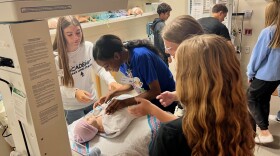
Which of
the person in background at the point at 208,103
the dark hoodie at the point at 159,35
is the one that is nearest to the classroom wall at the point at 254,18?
the dark hoodie at the point at 159,35

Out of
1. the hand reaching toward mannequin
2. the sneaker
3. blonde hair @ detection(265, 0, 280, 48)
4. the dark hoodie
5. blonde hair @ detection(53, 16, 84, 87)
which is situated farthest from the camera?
the dark hoodie

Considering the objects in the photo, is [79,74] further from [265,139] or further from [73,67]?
[265,139]

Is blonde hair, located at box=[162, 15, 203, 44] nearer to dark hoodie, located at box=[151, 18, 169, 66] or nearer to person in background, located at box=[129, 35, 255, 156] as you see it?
person in background, located at box=[129, 35, 255, 156]

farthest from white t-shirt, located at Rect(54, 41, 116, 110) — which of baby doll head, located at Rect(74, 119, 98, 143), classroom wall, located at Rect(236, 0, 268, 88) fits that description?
classroom wall, located at Rect(236, 0, 268, 88)

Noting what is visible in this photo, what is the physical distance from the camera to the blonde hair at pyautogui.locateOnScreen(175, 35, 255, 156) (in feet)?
2.54

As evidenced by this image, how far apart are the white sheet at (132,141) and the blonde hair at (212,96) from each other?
0.59 metres

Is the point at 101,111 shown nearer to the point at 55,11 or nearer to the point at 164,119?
the point at 164,119

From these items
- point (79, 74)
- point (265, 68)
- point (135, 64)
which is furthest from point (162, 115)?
point (265, 68)

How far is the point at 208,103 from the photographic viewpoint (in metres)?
0.79

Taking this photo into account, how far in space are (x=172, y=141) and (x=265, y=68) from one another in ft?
6.30

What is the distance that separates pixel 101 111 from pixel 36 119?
98 cm

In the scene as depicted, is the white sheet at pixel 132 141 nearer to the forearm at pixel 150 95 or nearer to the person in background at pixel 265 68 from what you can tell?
the forearm at pixel 150 95

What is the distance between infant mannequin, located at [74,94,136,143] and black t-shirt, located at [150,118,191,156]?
61cm

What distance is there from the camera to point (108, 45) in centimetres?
141
